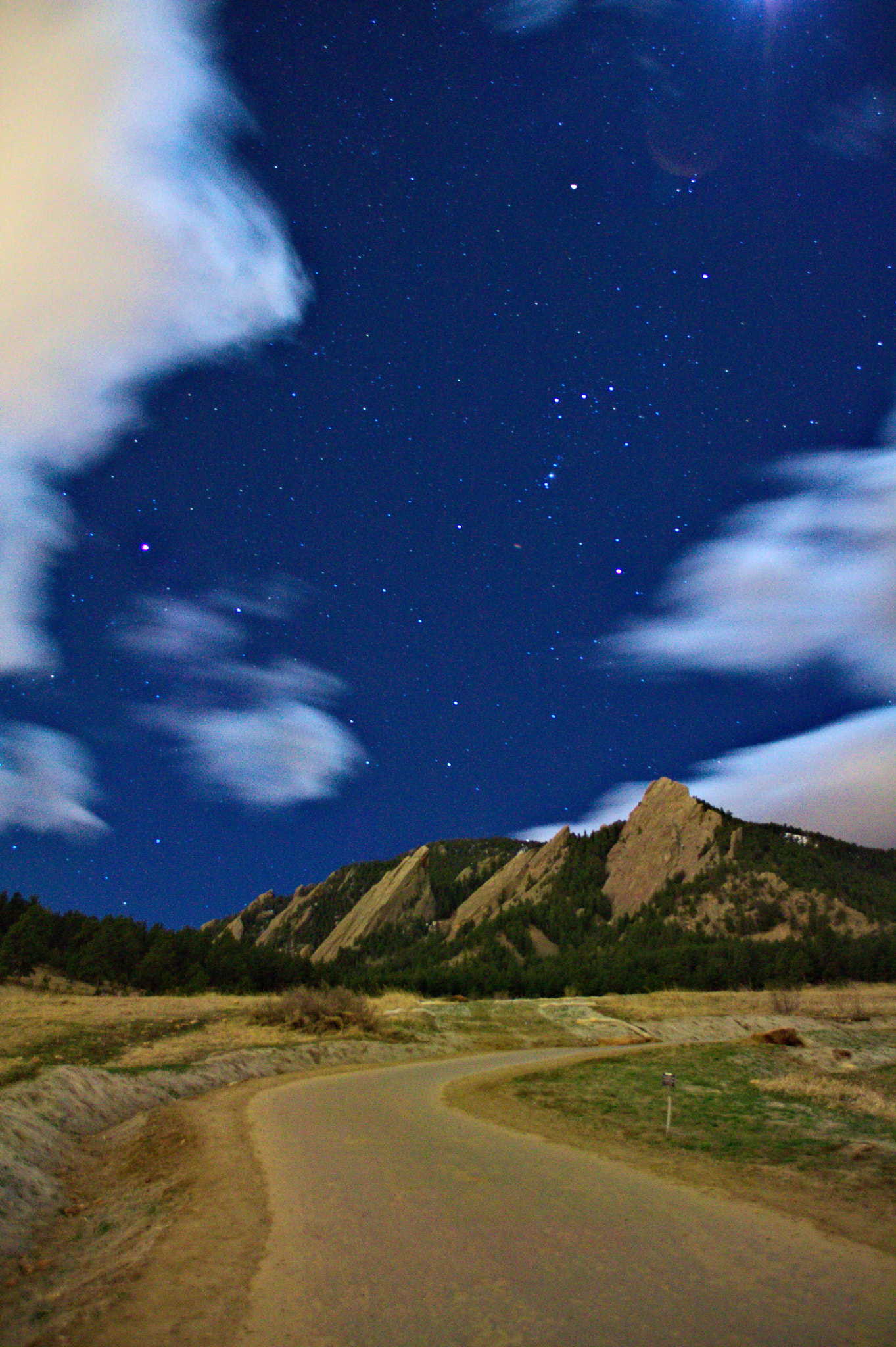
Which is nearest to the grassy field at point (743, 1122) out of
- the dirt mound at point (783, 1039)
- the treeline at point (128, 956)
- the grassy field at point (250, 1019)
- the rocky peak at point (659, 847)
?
the dirt mound at point (783, 1039)

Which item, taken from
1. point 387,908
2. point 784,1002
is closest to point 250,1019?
point 784,1002

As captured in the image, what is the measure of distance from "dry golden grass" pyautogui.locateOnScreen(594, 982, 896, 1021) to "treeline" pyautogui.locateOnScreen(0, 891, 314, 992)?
109ft

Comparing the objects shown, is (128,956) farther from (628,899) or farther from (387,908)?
(387,908)

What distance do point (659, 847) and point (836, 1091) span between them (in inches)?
5338

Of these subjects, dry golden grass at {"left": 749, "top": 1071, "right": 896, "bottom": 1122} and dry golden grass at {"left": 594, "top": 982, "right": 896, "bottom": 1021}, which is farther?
dry golden grass at {"left": 594, "top": 982, "right": 896, "bottom": 1021}

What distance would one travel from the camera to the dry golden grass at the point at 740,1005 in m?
50.7

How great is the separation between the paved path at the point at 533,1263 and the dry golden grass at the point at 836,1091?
11.0 m

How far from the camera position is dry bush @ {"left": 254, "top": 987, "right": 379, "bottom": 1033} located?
3338 cm

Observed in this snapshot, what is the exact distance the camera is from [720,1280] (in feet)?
22.9

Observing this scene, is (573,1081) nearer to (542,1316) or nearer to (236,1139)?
(236,1139)

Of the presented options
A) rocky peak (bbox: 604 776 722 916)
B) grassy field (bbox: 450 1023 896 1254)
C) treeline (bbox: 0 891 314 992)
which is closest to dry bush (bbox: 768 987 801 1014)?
grassy field (bbox: 450 1023 896 1254)

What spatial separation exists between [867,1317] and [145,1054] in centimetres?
2420

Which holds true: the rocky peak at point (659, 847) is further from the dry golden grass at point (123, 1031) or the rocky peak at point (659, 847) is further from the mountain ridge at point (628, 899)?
the dry golden grass at point (123, 1031)

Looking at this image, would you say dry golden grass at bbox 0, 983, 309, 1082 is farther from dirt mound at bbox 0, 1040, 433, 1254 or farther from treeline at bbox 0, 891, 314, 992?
treeline at bbox 0, 891, 314, 992
